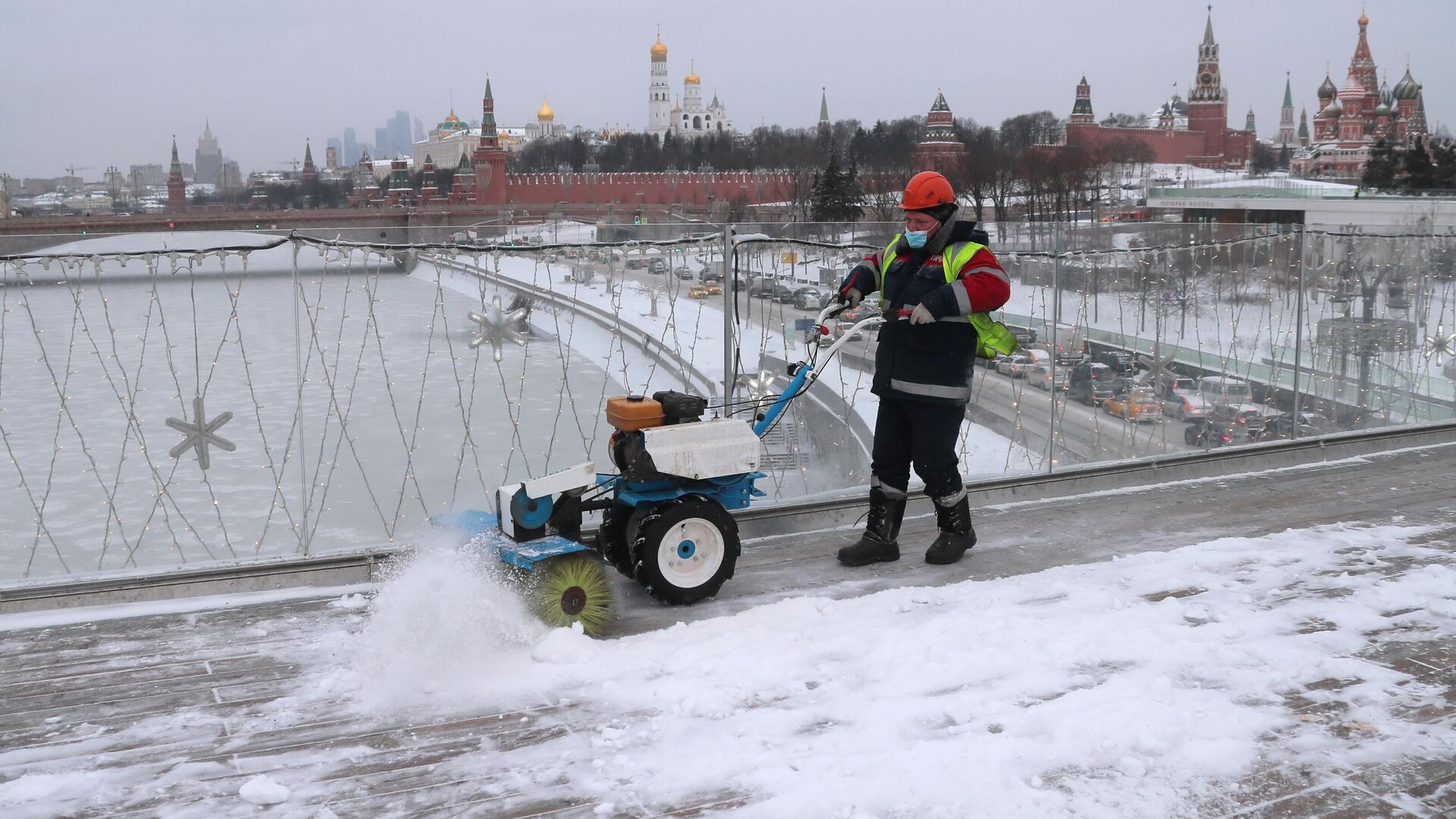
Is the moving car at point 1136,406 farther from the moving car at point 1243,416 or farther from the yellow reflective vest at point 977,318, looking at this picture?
the yellow reflective vest at point 977,318

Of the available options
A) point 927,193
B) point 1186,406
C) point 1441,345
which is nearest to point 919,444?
point 927,193

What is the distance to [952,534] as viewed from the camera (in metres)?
4.62

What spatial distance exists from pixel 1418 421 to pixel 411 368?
240 inches

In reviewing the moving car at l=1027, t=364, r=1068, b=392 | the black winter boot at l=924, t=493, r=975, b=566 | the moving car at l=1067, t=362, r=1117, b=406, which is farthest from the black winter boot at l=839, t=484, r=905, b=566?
the moving car at l=1067, t=362, r=1117, b=406

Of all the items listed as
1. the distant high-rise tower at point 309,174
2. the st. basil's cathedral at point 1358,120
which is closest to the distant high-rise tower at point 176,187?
the distant high-rise tower at point 309,174

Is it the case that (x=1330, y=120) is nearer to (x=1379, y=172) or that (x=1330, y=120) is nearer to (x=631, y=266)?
(x=1379, y=172)

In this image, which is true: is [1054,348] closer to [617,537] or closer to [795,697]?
[617,537]

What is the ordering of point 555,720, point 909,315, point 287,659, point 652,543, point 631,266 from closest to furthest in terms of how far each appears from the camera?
point 555,720 → point 287,659 → point 652,543 → point 909,315 → point 631,266

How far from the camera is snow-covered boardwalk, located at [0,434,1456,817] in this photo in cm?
271

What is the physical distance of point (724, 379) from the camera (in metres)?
5.40

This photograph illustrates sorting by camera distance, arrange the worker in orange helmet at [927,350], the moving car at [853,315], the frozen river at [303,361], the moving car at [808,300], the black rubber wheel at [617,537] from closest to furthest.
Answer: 1. the black rubber wheel at [617,537]
2. the worker in orange helmet at [927,350]
3. the frozen river at [303,361]
4. the moving car at [853,315]
5. the moving car at [808,300]

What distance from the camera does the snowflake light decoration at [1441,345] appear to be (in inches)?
285

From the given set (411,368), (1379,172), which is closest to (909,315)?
(411,368)

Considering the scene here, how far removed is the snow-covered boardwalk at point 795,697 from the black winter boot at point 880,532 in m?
0.08
